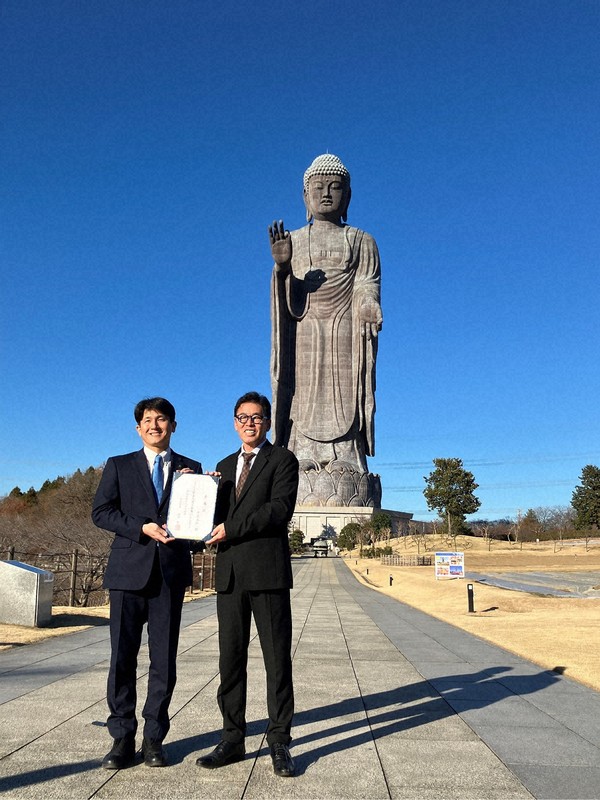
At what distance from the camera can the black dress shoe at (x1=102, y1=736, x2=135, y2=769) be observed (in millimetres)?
3146

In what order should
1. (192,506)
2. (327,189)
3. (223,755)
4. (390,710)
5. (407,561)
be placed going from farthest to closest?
(327,189) → (407,561) → (390,710) → (192,506) → (223,755)

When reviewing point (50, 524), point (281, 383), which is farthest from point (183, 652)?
point (281, 383)

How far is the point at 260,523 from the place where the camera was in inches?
134

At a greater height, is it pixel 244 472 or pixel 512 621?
pixel 244 472

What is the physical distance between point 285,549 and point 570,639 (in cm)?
618

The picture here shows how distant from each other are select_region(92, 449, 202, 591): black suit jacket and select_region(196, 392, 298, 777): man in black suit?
197mm

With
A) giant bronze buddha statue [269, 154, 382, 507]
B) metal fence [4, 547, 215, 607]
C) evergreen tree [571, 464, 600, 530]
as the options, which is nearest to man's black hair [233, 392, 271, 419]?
metal fence [4, 547, 215, 607]

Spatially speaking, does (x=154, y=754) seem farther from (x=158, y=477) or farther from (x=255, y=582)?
(x=158, y=477)

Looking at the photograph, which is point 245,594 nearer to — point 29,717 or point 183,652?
point 29,717

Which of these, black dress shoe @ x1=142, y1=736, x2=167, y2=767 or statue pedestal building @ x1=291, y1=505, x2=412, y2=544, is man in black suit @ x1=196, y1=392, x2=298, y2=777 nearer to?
black dress shoe @ x1=142, y1=736, x2=167, y2=767

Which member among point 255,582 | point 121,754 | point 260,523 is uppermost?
point 260,523

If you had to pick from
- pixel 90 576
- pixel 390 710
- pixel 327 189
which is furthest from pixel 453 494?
pixel 390 710

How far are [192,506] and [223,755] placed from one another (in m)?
1.10

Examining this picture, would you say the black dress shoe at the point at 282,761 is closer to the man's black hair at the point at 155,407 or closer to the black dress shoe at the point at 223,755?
the black dress shoe at the point at 223,755
